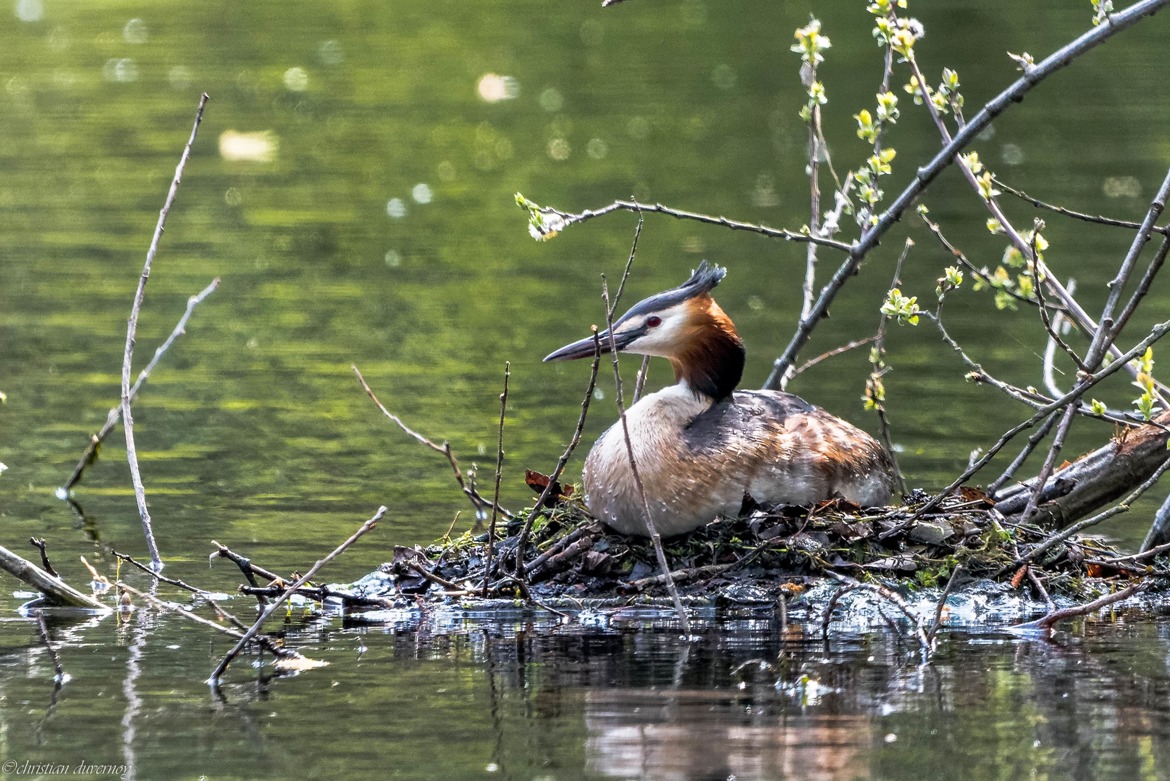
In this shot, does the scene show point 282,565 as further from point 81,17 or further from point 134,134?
point 81,17

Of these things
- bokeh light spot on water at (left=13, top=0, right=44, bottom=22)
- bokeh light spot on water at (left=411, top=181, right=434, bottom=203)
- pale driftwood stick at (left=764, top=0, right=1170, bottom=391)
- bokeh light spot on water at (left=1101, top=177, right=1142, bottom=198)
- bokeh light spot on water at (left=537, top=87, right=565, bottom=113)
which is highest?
bokeh light spot on water at (left=13, top=0, right=44, bottom=22)

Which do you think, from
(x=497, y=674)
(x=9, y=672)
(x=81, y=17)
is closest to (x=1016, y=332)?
(x=497, y=674)

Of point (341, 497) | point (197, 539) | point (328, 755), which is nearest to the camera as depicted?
point (328, 755)

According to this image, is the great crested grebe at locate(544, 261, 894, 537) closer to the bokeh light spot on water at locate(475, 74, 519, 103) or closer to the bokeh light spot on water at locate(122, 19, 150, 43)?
the bokeh light spot on water at locate(475, 74, 519, 103)

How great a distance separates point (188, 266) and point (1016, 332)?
27.1ft

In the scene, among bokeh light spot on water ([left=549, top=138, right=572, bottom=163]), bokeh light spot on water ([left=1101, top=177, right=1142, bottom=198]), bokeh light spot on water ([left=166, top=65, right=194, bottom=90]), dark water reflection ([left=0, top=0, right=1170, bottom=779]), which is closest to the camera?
dark water reflection ([left=0, top=0, right=1170, bottom=779])

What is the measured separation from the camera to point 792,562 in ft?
26.2

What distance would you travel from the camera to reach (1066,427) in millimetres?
8352

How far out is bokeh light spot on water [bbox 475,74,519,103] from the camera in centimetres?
2841

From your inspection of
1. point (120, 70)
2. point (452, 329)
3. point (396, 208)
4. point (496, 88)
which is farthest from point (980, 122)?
point (120, 70)

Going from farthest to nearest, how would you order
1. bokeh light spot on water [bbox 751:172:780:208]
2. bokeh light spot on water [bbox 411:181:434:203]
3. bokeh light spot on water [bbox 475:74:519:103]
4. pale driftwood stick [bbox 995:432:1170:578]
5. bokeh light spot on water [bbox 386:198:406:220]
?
bokeh light spot on water [bbox 475:74:519:103], bokeh light spot on water [bbox 411:181:434:203], bokeh light spot on water [bbox 386:198:406:220], bokeh light spot on water [bbox 751:172:780:208], pale driftwood stick [bbox 995:432:1170:578]

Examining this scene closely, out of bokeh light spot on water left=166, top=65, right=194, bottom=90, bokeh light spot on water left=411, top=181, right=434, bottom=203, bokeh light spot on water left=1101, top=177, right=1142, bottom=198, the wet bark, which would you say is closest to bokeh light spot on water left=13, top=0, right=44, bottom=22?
bokeh light spot on water left=166, top=65, right=194, bottom=90

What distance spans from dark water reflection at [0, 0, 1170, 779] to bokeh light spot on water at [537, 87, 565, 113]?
0.10 metres

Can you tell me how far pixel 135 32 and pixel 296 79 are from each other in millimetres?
6060
